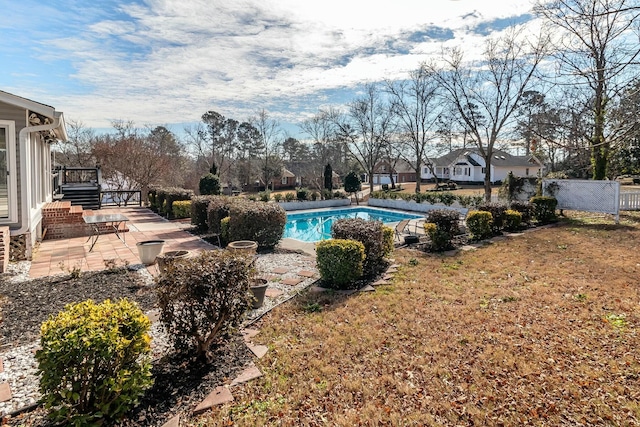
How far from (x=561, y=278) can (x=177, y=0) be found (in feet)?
32.7

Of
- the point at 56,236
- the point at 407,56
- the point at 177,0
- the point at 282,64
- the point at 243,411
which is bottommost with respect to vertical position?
the point at 243,411

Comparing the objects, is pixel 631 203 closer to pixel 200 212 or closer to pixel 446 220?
pixel 446 220

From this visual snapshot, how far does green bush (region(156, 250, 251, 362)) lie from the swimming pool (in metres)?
10.2

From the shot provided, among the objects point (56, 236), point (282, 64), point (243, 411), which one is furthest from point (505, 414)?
point (282, 64)

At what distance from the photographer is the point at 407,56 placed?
17.5 m

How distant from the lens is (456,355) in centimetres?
359

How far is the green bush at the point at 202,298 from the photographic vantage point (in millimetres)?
3186

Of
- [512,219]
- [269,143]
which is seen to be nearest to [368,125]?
[269,143]

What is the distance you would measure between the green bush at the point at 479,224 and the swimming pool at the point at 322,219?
15.4 feet

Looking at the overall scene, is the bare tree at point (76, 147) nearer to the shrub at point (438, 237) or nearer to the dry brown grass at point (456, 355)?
the shrub at point (438, 237)

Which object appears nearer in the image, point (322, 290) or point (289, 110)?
point (322, 290)

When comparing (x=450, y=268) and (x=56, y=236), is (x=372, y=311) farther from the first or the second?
(x=56, y=236)

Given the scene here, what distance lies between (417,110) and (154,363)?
1085 inches

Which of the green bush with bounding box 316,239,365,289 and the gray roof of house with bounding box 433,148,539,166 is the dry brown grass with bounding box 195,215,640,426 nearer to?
the green bush with bounding box 316,239,365,289
